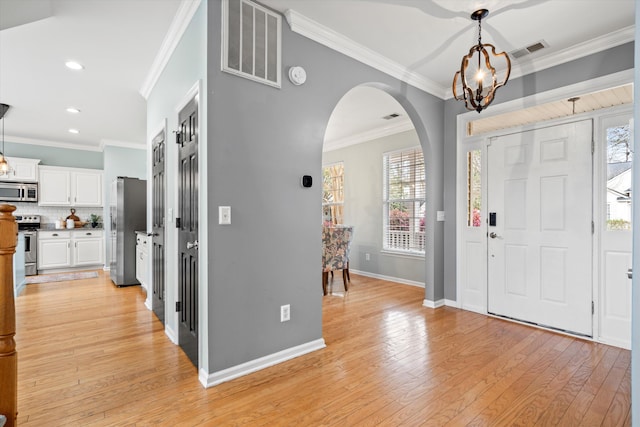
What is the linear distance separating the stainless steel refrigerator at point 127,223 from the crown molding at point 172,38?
79.5 inches

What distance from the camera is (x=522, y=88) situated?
11.1 feet

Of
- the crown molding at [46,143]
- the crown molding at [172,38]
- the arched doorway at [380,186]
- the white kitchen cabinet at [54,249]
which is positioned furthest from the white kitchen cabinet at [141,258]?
the crown molding at [46,143]

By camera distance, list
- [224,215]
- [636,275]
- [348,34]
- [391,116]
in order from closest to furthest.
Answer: [636,275] → [224,215] → [348,34] → [391,116]

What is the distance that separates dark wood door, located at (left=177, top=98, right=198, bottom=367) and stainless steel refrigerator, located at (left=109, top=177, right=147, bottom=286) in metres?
3.03

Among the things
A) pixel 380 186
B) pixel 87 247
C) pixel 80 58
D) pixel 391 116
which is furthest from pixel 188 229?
pixel 87 247

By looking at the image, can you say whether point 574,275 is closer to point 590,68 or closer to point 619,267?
point 619,267

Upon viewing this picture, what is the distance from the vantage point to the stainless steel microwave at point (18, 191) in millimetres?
6219

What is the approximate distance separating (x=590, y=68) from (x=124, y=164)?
7.89m

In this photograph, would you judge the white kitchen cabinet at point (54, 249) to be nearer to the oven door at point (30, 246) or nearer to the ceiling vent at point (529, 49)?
the oven door at point (30, 246)

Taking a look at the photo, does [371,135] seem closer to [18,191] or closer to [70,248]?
[70,248]

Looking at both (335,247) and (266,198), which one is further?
(335,247)

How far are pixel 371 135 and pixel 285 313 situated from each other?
4.28 m

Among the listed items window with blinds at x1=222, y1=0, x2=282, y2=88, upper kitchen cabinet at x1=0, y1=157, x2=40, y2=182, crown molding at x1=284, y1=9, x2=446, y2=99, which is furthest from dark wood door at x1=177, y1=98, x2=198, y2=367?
upper kitchen cabinet at x1=0, y1=157, x2=40, y2=182

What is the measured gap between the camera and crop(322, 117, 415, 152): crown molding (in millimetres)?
5387
